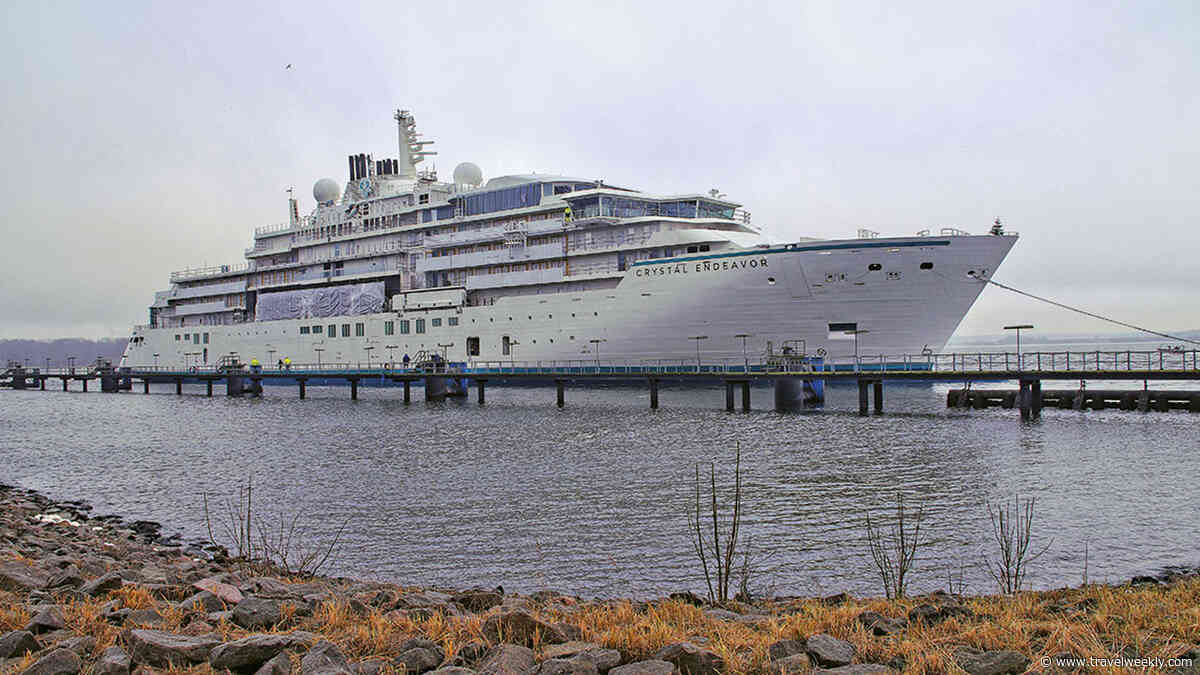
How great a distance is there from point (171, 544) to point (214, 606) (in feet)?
26.9

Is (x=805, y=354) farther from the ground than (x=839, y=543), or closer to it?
farther from the ground

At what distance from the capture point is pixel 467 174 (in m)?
60.0

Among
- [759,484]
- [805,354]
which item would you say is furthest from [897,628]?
[805,354]

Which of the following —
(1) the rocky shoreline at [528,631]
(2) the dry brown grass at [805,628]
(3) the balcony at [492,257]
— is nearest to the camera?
(1) the rocky shoreline at [528,631]

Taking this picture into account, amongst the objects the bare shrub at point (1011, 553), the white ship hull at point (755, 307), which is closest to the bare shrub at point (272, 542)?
the bare shrub at point (1011, 553)

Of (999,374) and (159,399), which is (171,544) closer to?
(999,374)

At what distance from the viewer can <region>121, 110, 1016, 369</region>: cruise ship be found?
121 feet

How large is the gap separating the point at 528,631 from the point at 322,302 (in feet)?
197

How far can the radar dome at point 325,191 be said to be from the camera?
70625mm

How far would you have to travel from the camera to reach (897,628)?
25.2 feet

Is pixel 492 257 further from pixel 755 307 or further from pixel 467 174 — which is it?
pixel 755 307

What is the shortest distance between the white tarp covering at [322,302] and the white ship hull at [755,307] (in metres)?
10.0

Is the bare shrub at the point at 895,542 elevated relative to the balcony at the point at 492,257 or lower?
lower

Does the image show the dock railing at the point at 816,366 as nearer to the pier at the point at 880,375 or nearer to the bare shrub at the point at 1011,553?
the pier at the point at 880,375
